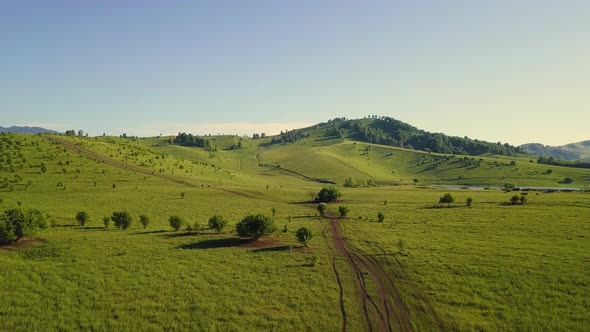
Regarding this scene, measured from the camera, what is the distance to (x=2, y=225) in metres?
44.1

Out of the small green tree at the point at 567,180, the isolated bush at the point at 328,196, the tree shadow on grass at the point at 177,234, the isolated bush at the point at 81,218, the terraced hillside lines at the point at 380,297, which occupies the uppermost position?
the small green tree at the point at 567,180

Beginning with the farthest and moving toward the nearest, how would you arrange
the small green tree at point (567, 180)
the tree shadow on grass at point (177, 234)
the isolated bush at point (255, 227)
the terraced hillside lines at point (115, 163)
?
1. the small green tree at point (567, 180)
2. the terraced hillside lines at point (115, 163)
3. the tree shadow on grass at point (177, 234)
4. the isolated bush at point (255, 227)

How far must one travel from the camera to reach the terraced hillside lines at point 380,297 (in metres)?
30.2

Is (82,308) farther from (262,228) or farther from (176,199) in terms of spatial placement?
(176,199)

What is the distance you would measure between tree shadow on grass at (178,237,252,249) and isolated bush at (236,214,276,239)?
1173mm

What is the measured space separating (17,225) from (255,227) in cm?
3004

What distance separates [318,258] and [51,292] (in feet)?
91.1

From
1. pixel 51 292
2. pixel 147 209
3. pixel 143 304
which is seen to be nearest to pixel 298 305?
pixel 143 304

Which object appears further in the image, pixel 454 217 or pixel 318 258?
pixel 454 217

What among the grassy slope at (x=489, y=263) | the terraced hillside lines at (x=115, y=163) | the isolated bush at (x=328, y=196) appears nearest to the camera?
the grassy slope at (x=489, y=263)

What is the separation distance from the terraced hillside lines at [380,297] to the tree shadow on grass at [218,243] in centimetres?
1385

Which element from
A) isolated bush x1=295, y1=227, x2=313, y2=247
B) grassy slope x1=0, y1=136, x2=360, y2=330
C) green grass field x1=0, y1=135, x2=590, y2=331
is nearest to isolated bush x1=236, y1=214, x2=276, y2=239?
green grass field x1=0, y1=135, x2=590, y2=331

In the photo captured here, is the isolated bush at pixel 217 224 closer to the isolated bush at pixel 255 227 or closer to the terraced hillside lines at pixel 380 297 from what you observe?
the isolated bush at pixel 255 227

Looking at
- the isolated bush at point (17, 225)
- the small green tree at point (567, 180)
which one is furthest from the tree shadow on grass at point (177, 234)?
the small green tree at point (567, 180)
